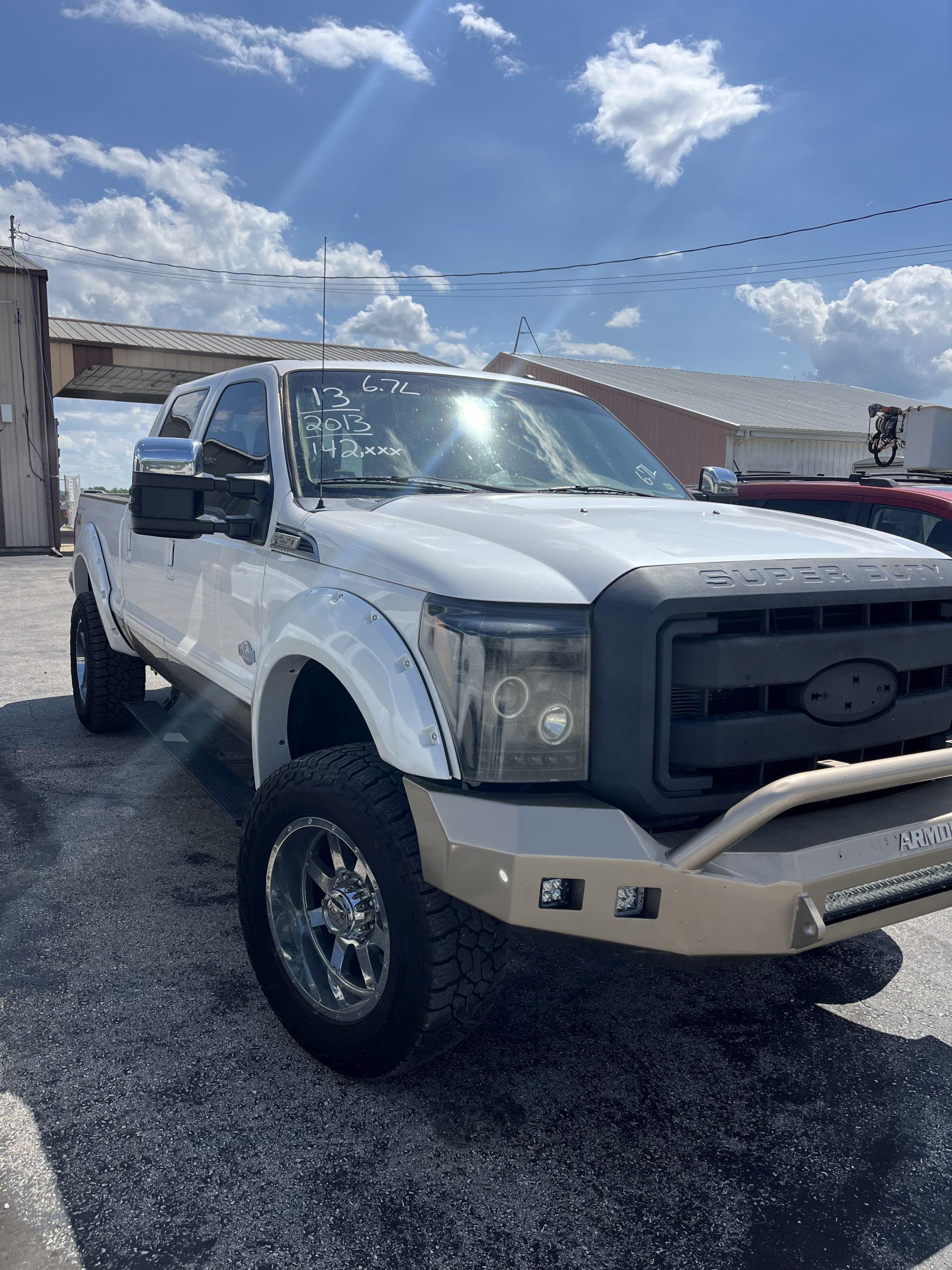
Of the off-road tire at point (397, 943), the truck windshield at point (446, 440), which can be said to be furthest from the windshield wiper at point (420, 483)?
the off-road tire at point (397, 943)

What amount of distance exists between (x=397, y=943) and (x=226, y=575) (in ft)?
Answer: 5.83

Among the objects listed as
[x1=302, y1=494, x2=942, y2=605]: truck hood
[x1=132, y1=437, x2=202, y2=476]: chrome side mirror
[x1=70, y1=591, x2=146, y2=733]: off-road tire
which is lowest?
[x1=70, y1=591, x2=146, y2=733]: off-road tire

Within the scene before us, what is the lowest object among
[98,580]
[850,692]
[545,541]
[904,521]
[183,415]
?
[98,580]

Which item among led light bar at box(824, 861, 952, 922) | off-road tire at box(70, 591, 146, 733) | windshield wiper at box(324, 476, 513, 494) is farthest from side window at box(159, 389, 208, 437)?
led light bar at box(824, 861, 952, 922)

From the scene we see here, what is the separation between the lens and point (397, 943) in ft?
7.57

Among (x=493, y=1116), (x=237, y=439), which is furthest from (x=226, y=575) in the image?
(x=493, y=1116)

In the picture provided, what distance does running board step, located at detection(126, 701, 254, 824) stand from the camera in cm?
346

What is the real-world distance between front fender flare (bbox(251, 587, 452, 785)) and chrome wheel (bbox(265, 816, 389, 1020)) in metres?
0.34

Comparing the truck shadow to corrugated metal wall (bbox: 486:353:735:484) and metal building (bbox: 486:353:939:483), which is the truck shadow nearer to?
metal building (bbox: 486:353:939:483)

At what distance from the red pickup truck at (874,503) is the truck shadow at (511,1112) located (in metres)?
3.26

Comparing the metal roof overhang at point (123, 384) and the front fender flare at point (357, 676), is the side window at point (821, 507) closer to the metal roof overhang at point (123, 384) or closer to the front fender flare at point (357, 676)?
the front fender flare at point (357, 676)

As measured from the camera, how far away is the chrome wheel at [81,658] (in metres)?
6.02

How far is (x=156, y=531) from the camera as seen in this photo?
292 cm

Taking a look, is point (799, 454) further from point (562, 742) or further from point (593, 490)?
point (562, 742)
